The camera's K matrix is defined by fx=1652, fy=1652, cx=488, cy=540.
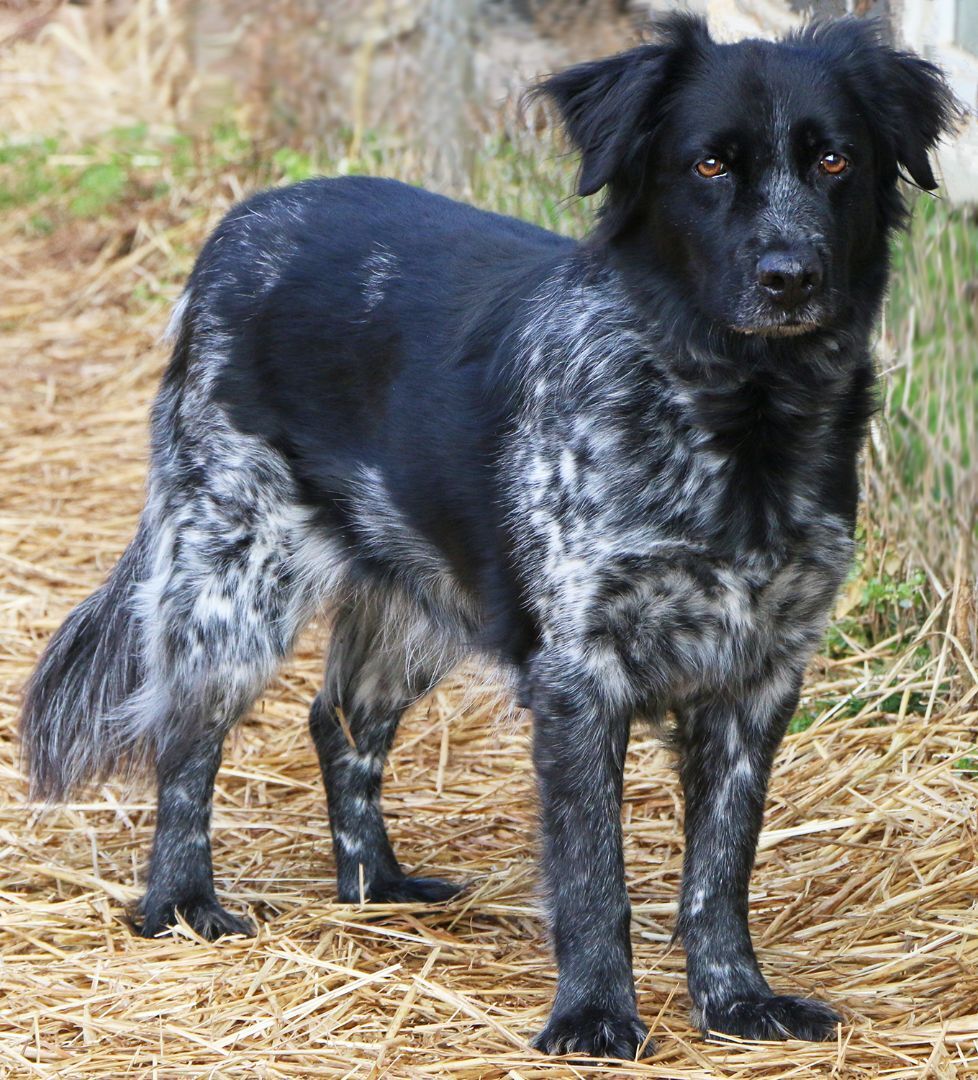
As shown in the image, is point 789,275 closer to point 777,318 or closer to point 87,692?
point 777,318

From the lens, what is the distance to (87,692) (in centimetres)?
429

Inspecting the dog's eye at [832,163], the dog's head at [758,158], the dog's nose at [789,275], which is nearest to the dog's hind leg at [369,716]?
the dog's head at [758,158]

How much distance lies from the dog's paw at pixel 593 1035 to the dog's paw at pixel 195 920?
3.12 feet

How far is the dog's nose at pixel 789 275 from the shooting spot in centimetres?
295

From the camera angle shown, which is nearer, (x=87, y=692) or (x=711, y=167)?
(x=711, y=167)

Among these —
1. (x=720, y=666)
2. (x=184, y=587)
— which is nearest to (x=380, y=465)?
(x=184, y=587)

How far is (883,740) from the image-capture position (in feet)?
15.2

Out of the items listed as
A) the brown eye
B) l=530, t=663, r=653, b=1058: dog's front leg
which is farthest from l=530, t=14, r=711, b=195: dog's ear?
l=530, t=663, r=653, b=1058: dog's front leg

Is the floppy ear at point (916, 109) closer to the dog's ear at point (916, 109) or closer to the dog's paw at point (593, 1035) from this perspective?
the dog's ear at point (916, 109)

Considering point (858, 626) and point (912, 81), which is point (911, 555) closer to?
point (858, 626)

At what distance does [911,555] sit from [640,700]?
1836 millimetres

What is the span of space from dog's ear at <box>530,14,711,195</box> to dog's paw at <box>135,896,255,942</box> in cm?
188

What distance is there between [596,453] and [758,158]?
25.4 inches

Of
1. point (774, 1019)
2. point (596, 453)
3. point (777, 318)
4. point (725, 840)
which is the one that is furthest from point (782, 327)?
point (774, 1019)
